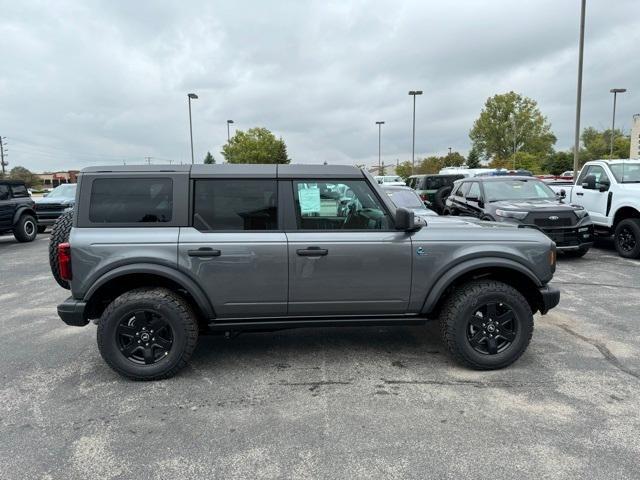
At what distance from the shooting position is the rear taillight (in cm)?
373

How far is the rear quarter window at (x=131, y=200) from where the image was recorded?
3836 millimetres

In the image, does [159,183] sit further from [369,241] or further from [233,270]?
[369,241]

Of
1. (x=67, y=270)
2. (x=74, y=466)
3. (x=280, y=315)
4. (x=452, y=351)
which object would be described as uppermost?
(x=67, y=270)

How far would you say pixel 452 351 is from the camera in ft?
13.2

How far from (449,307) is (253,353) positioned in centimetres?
188

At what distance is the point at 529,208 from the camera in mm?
8992

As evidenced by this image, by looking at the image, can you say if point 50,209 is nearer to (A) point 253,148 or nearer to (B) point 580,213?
(B) point 580,213

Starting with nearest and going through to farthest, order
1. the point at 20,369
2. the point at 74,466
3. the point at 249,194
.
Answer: the point at 74,466, the point at 249,194, the point at 20,369

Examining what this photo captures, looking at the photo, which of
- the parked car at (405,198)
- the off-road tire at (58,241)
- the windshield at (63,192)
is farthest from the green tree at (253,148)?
the off-road tire at (58,241)

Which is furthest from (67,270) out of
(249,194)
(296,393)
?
(296,393)

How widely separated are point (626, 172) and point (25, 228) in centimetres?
1499

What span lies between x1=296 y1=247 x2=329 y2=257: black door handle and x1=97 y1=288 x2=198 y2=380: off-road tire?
3.39 ft

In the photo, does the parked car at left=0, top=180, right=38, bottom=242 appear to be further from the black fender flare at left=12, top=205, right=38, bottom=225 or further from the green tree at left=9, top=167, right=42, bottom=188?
the green tree at left=9, top=167, right=42, bottom=188

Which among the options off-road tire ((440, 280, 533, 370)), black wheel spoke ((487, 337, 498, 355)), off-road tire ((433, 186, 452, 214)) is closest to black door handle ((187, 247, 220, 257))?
off-road tire ((440, 280, 533, 370))
